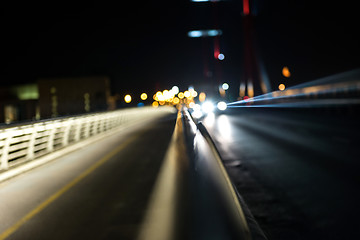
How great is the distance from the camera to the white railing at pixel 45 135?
10.9m

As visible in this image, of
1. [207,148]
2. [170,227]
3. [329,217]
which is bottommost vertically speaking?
[329,217]

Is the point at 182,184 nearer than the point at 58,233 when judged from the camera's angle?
Yes

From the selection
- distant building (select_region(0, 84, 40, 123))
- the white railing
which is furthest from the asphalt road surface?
distant building (select_region(0, 84, 40, 123))

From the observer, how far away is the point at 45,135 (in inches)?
536

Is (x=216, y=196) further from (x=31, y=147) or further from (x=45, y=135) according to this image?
(x=45, y=135)

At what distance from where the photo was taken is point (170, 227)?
3051 millimetres

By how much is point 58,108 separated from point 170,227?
46.0 metres

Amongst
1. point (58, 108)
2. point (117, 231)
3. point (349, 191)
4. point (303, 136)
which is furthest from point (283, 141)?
point (58, 108)

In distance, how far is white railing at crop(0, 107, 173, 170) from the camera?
35.8ft

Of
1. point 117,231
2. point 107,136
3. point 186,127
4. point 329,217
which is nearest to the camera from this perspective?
point 186,127

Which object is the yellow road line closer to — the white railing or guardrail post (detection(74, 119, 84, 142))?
the white railing

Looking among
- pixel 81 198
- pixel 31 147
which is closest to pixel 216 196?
pixel 81 198

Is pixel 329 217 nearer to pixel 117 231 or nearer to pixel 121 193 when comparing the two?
pixel 117 231

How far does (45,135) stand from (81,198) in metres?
7.08
